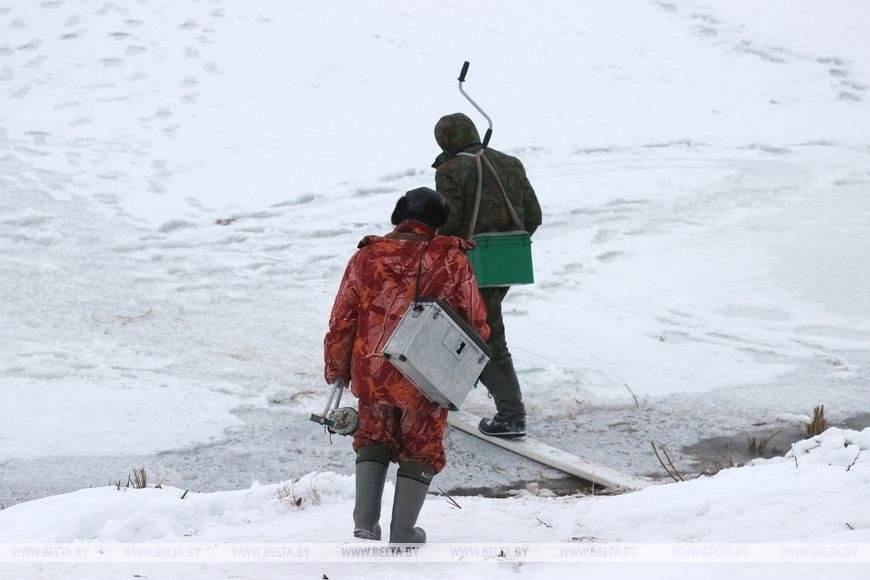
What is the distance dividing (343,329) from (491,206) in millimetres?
1957

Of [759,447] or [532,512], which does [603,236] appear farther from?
[532,512]

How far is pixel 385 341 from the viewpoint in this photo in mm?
4270

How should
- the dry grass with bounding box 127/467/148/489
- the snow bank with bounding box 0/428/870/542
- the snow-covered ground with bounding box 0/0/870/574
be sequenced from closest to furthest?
the snow bank with bounding box 0/428/870/542 < the dry grass with bounding box 127/467/148/489 < the snow-covered ground with bounding box 0/0/870/574

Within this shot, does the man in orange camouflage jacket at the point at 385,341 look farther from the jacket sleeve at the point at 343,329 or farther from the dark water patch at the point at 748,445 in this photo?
the dark water patch at the point at 748,445

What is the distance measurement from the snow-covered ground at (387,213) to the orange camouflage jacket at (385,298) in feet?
4.54

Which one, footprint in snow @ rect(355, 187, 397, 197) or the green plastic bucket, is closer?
the green plastic bucket

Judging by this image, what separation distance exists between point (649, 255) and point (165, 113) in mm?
6393

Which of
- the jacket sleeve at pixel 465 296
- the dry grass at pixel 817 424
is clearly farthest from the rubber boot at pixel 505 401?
the jacket sleeve at pixel 465 296

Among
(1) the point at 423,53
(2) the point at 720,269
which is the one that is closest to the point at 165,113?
(1) the point at 423,53

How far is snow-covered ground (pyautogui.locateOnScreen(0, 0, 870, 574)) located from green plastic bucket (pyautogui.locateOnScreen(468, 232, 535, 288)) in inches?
39.6

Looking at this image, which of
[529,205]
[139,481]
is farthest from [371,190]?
[139,481]

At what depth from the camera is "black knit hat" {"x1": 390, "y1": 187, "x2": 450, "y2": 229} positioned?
436 centimetres

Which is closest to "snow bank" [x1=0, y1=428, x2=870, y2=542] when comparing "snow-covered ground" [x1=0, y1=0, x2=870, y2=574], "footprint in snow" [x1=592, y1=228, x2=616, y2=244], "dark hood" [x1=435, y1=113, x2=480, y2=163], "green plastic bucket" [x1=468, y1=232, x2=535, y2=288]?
"snow-covered ground" [x1=0, y1=0, x2=870, y2=574]

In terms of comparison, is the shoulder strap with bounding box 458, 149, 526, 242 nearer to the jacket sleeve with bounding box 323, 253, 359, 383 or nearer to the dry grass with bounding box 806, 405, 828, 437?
the jacket sleeve with bounding box 323, 253, 359, 383
